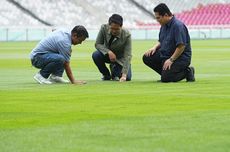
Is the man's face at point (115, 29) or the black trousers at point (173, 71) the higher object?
the man's face at point (115, 29)

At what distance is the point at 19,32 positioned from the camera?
5291 centimetres

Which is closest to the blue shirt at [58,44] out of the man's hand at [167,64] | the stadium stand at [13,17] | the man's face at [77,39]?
the man's face at [77,39]

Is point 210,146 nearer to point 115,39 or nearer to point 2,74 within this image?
point 115,39

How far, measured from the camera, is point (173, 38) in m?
16.2

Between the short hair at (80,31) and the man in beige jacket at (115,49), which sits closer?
the short hair at (80,31)

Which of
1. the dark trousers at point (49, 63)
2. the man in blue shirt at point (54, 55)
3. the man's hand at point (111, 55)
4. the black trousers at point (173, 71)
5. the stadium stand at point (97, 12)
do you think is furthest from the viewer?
the stadium stand at point (97, 12)

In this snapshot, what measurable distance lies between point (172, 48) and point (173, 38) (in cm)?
22

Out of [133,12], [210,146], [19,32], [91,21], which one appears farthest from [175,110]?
[133,12]

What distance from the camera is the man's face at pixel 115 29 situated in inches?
643

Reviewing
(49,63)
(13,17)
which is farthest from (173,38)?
(13,17)

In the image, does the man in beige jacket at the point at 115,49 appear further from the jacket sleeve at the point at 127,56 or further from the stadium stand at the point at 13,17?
the stadium stand at the point at 13,17

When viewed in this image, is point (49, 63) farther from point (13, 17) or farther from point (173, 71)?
point (13, 17)

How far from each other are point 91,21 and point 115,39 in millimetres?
46133

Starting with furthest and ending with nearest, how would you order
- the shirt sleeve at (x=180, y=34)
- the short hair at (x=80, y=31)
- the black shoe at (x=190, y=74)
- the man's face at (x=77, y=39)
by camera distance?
1. the black shoe at (x=190, y=74)
2. the shirt sleeve at (x=180, y=34)
3. the man's face at (x=77, y=39)
4. the short hair at (x=80, y=31)
